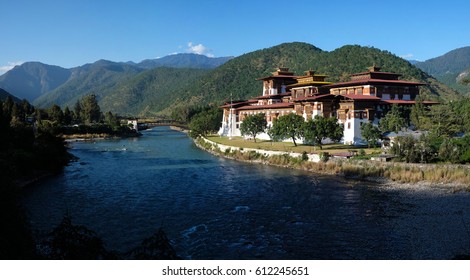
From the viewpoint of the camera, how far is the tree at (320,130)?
64.6 metres

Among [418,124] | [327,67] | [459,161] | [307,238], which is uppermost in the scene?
[327,67]

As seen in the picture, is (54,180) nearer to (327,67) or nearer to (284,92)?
(284,92)

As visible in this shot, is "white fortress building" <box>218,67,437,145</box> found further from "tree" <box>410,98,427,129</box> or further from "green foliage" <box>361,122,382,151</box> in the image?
"green foliage" <box>361,122,382,151</box>

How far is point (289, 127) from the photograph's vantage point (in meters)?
72.2

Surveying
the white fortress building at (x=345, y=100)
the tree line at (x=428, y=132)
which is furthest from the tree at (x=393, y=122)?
the white fortress building at (x=345, y=100)

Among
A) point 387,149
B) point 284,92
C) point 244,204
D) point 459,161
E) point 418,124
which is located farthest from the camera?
point 284,92

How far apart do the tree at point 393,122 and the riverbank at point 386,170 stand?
16336 mm

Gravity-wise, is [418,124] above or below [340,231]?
above

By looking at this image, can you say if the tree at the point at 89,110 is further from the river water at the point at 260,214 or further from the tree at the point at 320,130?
the tree at the point at 320,130

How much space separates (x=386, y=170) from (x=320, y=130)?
660 inches

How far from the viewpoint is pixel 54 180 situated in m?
50.9

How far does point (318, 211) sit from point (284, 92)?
75746mm

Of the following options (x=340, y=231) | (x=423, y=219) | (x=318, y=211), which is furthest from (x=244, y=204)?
(x=423, y=219)

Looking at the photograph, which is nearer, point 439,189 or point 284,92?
point 439,189
